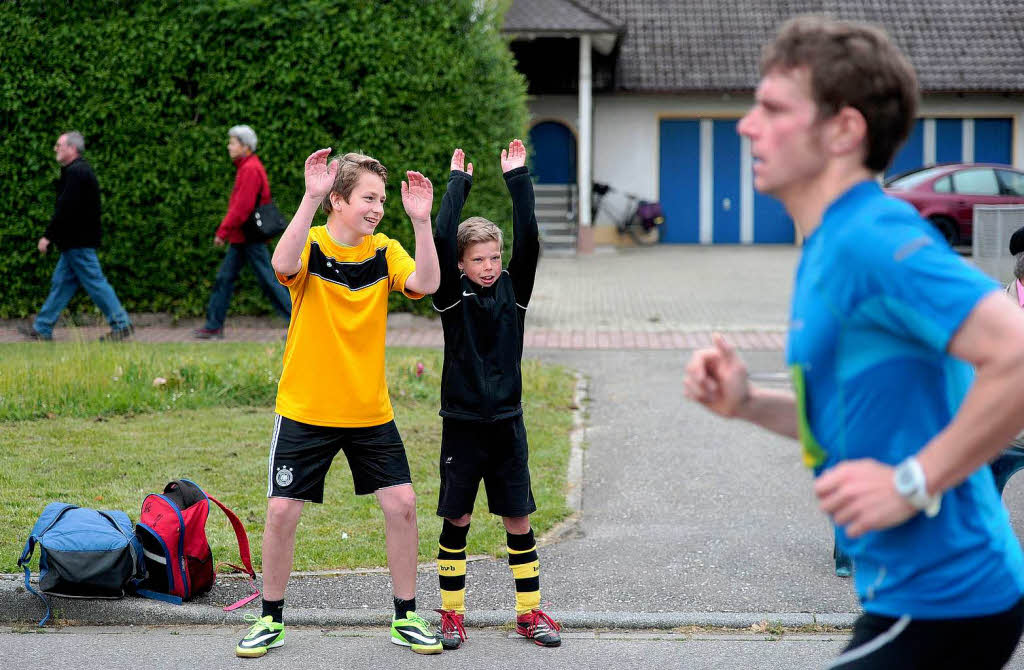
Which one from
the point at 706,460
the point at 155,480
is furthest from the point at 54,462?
the point at 706,460

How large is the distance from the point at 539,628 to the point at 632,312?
10910 mm

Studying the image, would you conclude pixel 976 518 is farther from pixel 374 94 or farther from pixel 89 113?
pixel 89 113

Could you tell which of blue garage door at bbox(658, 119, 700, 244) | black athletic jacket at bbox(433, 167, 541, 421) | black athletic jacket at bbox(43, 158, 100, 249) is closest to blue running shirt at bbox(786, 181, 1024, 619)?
black athletic jacket at bbox(433, 167, 541, 421)

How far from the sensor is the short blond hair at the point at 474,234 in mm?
4707

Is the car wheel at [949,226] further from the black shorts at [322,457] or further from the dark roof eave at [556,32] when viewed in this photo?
the black shorts at [322,457]

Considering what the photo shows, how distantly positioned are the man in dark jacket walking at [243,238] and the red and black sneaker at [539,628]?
24.7 feet

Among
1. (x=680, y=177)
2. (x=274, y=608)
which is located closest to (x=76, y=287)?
(x=274, y=608)

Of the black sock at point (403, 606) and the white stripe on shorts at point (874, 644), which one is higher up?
the white stripe on shorts at point (874, 644)

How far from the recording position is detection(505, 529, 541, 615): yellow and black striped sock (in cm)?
485

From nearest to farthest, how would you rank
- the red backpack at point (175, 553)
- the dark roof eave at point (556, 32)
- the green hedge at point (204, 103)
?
1. the red backpack at point (175, 553)
2. the green hedge at point (204, 103)
3. the dark roof eave at point (556, 32)

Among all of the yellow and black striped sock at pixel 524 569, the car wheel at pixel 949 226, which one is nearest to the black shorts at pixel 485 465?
the yellow and black striped sock at pixel 524 569

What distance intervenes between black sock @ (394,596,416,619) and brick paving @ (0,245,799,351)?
7112mm

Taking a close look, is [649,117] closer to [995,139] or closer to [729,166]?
[729,166]

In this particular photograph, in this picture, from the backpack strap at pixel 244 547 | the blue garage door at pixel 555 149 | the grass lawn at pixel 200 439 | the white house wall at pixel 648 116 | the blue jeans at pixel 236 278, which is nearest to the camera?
the backpack strap at pixel 244 547
